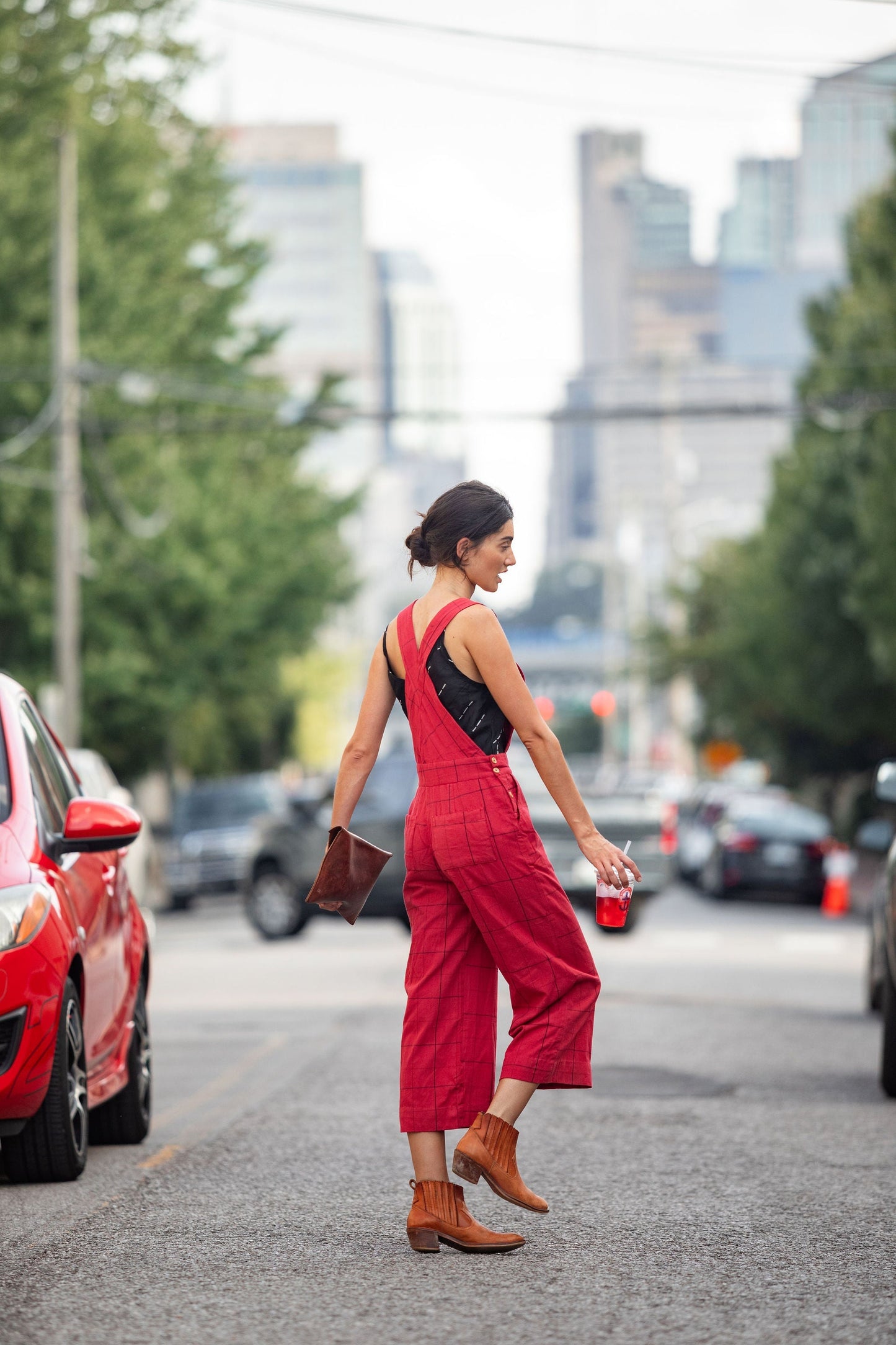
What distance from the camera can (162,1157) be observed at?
25.7 feet

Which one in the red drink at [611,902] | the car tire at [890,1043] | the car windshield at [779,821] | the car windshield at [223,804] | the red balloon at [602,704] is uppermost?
the red drink at [611,902]

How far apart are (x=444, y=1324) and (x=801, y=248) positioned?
4825 cm

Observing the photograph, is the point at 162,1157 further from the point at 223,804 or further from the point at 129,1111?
the point at 223,804

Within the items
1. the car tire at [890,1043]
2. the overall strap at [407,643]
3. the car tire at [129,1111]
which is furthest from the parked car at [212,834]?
the overall strap at [407,643]

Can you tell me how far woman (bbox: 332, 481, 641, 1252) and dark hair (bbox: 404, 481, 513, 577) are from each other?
70 millimetres

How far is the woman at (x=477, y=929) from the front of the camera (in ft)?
19.5

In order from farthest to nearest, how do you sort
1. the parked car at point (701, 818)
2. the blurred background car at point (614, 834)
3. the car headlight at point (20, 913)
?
1. the parked car at point (701, 818)
2. the blurred background car at point (614, 834)
3. the car headlight at point (20, 913)

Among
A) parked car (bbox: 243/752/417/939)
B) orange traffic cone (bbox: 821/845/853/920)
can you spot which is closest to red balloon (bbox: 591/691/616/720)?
orange traffic cone (bbox: 821/845/853/920)

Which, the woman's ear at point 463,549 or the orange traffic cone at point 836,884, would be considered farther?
the orange traffic cone at point 836,884

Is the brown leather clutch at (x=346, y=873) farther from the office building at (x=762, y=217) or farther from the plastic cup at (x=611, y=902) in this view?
the office building at (x=762, y=217)

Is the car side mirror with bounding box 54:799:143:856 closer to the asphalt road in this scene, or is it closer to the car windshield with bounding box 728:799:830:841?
the asphalt road

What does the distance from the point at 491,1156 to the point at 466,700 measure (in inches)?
46.4

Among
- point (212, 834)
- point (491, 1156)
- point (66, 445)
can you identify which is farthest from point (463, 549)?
point (212, 834)

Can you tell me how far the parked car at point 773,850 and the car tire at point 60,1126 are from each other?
24.4 m
